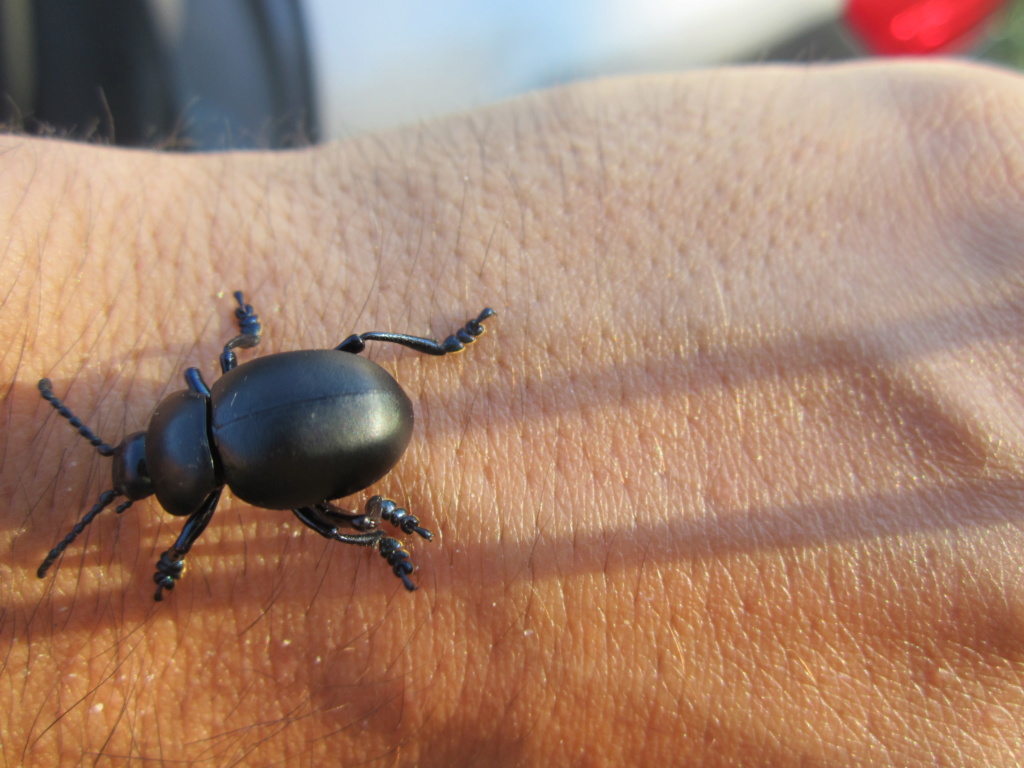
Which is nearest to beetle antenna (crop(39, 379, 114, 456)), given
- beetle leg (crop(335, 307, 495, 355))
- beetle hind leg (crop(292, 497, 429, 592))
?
beetle hind leg (crop(292, 497, 429, 592))

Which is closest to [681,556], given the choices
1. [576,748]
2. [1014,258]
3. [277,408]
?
[576,748]

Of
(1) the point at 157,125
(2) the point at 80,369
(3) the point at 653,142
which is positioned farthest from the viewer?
(1) the point at 157,125

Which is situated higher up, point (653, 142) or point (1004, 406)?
point (653, 142)

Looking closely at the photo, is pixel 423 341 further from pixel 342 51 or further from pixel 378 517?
pixel 342 51

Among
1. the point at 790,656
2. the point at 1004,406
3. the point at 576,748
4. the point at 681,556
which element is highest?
the point at 1004,406

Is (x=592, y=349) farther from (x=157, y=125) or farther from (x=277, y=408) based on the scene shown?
(x=157, y=125)

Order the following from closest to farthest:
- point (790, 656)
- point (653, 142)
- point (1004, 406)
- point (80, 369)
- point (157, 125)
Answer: point (790, 656), point (1004, 406), point (80, 369), point (653, 142), point (157, 125)

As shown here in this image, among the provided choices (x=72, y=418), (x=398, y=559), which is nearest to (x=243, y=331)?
(x=72, y=418)

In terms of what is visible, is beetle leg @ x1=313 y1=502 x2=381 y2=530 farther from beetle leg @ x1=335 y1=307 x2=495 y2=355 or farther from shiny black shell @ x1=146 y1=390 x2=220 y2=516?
beetle leg @ x1=335 y1=307 x2=495 y2=355
